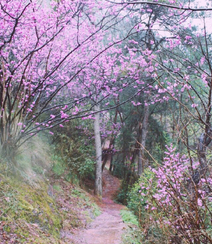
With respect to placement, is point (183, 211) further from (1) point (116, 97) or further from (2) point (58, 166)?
(1) point (116, 97)

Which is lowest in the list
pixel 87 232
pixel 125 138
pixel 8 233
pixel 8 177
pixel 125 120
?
pixel 87 232

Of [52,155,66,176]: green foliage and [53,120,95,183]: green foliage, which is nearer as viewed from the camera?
[52,155,66,176]: green foliage

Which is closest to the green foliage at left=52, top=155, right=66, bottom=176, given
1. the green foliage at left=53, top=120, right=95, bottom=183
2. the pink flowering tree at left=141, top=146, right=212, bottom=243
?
the green foliage at left=53, top=120, right=95, bottom=183

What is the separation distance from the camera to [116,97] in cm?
1196

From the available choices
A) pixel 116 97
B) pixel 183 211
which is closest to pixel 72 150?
pixel 116 97

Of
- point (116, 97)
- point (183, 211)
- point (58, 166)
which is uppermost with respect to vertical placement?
point (116, 97)

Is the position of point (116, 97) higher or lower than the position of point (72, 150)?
higher

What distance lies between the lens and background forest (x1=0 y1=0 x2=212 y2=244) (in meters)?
2.46

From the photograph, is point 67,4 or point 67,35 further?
point 67,35

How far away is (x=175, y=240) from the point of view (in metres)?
2.31

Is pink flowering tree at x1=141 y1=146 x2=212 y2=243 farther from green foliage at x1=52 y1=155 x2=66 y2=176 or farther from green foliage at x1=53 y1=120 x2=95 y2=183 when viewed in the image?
green foliage at x1=53 y1=120 x2=95 y2=183

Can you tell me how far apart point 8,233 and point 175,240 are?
198 cm

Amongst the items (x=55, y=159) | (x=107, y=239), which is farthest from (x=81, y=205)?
(x=107, y=239)

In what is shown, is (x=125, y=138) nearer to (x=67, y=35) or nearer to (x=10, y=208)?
(x=67, y=35)
